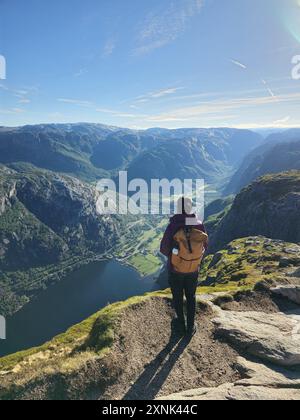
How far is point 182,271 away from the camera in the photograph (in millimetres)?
17062

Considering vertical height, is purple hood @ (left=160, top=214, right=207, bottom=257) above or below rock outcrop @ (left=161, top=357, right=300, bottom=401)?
above

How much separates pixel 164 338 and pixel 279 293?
1187 cm

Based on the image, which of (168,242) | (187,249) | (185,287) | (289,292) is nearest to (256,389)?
(185,287)

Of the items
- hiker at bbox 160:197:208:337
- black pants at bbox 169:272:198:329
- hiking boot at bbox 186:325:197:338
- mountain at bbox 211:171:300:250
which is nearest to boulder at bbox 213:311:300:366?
hiking boot at bbox 186:325:197:338

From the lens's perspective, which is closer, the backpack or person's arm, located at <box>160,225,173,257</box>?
the backpack

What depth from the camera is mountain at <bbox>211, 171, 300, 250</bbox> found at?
15368 centimetres

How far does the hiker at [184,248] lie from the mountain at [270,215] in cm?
13013

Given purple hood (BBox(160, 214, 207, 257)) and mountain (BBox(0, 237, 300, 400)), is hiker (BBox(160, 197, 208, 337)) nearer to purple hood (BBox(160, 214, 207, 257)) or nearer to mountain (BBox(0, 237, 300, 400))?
purple hood (BBox(160, 214, 207, 257))

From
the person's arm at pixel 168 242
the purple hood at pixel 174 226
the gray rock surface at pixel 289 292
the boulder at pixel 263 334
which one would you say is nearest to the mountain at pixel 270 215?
the gray rock surface at pixel 289 292

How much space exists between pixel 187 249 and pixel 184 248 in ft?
0.49

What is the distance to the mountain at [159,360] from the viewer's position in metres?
13.6

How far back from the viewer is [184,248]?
16812mm
